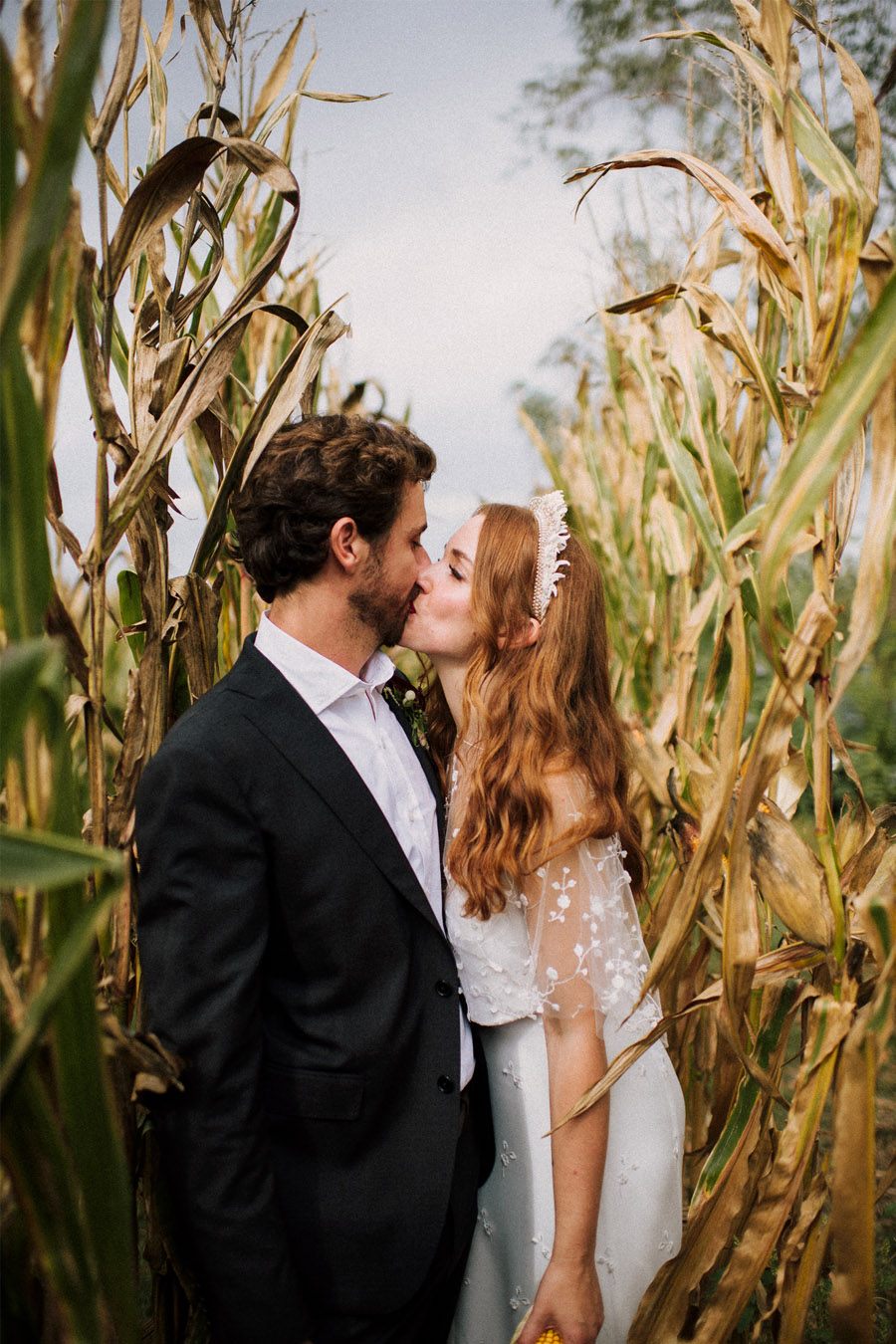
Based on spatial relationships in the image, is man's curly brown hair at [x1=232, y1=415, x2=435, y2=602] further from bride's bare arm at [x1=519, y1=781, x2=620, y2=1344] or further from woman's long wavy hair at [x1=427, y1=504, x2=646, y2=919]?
bride's bare arm at [x1=519, y1=781, x2=620, y2=1344]

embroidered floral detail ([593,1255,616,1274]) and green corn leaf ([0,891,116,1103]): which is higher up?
green corn leaf ([0,891,116,1103])

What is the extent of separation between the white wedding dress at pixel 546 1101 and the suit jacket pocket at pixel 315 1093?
0.87 feet

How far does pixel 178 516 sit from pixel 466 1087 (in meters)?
0.85

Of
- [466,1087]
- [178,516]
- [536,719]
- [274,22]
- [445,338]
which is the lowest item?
[466,1087]

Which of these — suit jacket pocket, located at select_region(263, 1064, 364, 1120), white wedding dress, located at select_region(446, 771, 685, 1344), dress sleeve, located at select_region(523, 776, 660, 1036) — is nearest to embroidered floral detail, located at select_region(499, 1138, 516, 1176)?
white wedding dress, located at select_region(446, 771, 685, 1344)

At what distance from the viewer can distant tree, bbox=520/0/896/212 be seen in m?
2.61

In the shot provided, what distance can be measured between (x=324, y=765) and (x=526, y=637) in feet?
1.47

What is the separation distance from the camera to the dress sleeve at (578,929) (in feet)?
4.22

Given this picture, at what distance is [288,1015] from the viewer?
1.15 meters

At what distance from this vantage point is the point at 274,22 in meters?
1.34

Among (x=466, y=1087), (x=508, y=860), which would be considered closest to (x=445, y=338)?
(x=508, y=860)

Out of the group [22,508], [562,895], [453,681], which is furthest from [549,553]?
[22,508]

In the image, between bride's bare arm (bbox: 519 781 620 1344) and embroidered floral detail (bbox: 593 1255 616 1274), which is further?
embroidered floral detail (bbox: 593 1255 616 1274)

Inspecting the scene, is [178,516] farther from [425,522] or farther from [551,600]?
[551,600]
